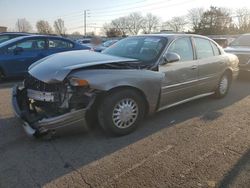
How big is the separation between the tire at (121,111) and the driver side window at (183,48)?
4.11ft

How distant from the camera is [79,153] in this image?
11.6ft

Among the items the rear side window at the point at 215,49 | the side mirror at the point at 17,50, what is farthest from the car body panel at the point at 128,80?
the side mirror at the point at 17,50

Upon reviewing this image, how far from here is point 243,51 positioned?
29.9 feet

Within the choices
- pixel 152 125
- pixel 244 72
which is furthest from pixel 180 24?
Result: pixel 152 125

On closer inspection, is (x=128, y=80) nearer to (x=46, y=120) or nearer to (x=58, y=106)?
(x=58, y=106)

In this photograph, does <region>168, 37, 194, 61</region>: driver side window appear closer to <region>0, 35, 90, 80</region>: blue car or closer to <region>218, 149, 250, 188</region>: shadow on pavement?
<region>218, 149, 250, 188</region>: shadow on pavement

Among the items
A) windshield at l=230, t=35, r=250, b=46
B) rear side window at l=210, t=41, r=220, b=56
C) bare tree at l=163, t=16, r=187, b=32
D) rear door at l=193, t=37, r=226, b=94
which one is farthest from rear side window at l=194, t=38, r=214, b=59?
bare tree at l=163, t=16, r=187, b=32

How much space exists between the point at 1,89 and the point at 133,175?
5.36 metres

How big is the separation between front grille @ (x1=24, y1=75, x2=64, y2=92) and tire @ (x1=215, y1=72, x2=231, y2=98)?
3900 millimetres

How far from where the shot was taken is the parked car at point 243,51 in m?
8.88

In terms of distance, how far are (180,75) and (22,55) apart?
527 centimetres

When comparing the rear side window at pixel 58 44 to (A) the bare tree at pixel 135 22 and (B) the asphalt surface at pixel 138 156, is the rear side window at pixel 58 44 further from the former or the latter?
(A) the bare tree at pixel 135 22

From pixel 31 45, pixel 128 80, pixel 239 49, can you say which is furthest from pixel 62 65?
pixel 239 49

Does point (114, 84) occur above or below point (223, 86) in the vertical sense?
above
